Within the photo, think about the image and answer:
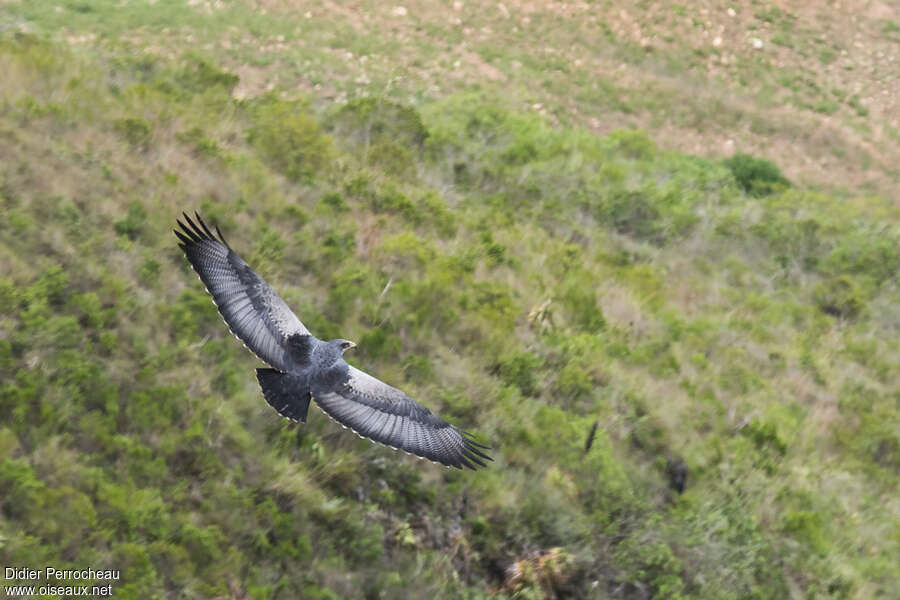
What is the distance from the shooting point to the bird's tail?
608 centimetres

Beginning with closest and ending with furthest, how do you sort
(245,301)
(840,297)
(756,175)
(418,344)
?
1. (245,301)
2. (418,344)
3. (840,297)
4. (756,175)

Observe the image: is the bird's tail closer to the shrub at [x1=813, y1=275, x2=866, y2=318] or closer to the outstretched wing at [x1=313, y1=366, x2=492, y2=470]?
the outstretched wing at [x1=313, y1=366, x2=492, y2=470]

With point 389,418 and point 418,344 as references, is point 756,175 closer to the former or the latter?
point 418,344

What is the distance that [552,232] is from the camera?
15.3 meters

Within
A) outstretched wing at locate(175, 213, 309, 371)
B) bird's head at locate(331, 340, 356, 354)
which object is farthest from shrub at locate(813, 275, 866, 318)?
→ outstretched wing at locate(175, 213, 309, 371)

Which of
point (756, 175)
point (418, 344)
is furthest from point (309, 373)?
point (756, 175)

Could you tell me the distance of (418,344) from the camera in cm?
945

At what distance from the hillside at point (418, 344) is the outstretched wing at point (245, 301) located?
1.23m

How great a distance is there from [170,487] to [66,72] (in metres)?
7.22

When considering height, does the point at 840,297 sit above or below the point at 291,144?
below

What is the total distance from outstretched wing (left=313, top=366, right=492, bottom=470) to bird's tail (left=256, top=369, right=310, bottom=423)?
12 centimetres

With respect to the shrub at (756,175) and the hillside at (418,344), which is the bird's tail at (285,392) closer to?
the hillside at (418,344)

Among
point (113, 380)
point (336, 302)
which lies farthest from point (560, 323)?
point (113, 380)

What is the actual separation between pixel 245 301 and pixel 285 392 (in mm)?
808
